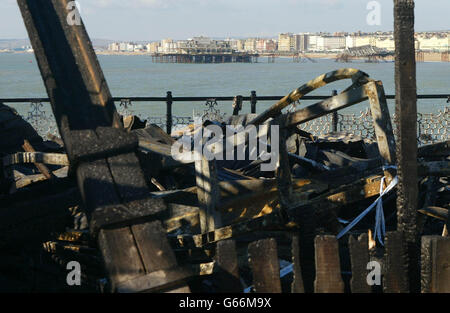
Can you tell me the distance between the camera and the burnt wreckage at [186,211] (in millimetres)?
3924

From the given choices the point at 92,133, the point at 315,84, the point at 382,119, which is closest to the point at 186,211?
the point at 92,133

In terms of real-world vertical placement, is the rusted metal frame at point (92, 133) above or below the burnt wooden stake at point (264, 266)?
above

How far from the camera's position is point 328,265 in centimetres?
396

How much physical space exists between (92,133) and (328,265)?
216 cm

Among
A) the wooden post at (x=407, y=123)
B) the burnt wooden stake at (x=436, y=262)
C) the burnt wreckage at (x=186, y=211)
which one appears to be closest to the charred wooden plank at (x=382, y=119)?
the burnt wreckage at (x=186, y=211)

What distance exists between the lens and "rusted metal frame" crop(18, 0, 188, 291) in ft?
12.8

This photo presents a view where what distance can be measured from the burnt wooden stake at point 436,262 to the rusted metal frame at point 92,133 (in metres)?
1.74

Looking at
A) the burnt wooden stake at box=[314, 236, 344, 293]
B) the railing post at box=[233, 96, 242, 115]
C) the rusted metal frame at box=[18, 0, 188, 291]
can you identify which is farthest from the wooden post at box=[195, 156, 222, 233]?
the railing post at box=[233, 96, 242, 115]

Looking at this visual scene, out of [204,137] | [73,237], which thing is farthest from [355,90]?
[73,237]

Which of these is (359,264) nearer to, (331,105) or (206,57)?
(331,105)

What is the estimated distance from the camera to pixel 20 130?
8055mm

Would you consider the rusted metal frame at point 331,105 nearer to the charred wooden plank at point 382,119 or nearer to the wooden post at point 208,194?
the charred wooden plank at point 382,119

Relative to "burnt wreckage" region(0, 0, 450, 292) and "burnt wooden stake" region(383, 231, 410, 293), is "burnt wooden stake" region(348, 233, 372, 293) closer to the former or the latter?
"burnt wreckage" region(0, 0, 450, 292)

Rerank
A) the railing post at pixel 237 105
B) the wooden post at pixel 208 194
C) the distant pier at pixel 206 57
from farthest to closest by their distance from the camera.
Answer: the distant pier at pixel 206 57
the railing post at pixel 237 105
the wooden post at pixel 208 194
